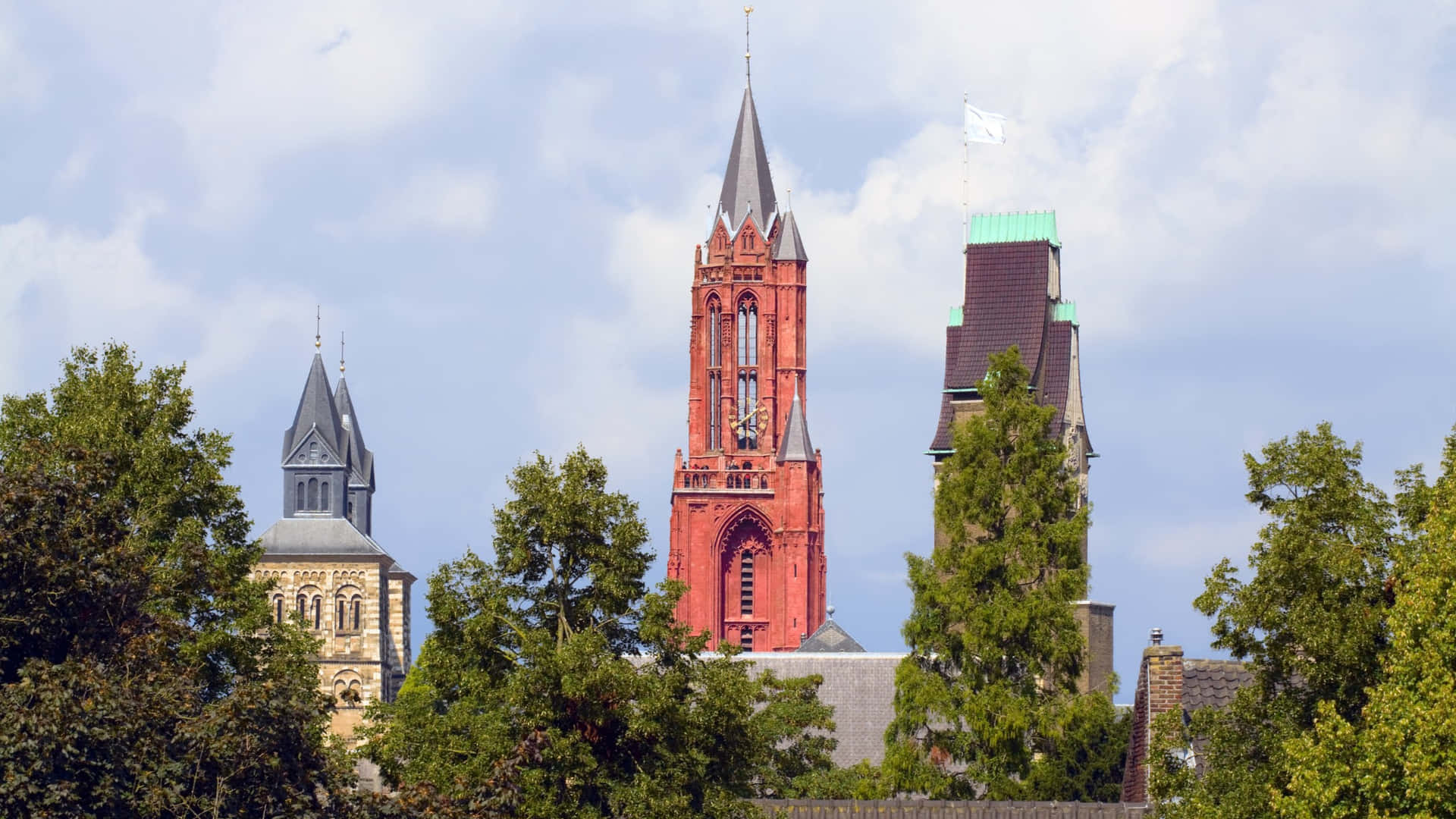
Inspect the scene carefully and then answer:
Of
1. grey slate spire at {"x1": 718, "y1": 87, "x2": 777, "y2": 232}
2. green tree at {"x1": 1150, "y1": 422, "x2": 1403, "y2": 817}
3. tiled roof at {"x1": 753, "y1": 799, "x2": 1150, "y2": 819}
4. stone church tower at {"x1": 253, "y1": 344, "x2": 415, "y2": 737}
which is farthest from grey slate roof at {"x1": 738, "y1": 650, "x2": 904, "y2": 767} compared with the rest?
grey slate spire at {"x1": 718, "y1": 87, "x2": 777, "y2": 232}

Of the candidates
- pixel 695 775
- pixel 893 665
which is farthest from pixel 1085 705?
pixel 893 665

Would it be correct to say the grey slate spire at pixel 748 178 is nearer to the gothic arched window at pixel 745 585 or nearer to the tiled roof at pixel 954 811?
the gothic arched window at pixel 745 585

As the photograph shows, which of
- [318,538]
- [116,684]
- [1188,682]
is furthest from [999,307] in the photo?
[318,538]

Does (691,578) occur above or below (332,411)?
below

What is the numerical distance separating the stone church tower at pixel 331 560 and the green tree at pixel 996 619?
85244mm

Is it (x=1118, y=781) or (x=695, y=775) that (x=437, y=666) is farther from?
(x=1118, y=781)

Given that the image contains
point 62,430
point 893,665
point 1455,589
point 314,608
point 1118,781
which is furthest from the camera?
point 314,608

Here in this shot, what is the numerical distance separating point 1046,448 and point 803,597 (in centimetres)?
8536

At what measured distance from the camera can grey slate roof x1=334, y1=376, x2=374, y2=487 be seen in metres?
136

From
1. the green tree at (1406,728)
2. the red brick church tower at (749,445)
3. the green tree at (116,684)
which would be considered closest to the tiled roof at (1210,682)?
the green tree at (1406,728)

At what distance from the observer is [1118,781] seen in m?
61.9

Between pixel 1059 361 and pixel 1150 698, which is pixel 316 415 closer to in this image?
pixel 1059 361

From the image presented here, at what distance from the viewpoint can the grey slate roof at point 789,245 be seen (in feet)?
456

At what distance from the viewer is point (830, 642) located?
110562mm
